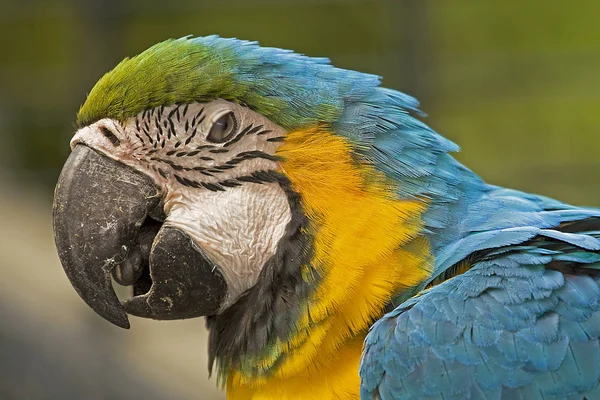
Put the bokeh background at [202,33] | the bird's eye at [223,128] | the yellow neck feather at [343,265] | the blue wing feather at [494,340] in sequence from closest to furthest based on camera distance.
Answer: the blue wing feather at [494,340] < the yellow neck feather at [343,265] < the bird's eye at [223,128] < the bokeh background at [202,33]

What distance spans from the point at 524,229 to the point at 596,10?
6275 mm

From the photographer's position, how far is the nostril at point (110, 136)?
1.73m

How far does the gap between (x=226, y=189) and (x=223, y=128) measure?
134mm

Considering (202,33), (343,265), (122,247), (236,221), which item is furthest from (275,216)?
(202,33)

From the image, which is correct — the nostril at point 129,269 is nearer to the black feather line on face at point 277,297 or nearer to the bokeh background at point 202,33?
the black feather line on face at point 277,297

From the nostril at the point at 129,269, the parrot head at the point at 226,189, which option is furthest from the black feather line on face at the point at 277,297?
the nostril at the point at 129,269

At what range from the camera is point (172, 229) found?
1.68 meters

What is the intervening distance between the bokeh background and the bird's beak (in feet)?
8.09

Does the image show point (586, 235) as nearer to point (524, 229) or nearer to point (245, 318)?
point (524, 229)

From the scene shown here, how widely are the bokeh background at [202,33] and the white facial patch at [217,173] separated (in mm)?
2540

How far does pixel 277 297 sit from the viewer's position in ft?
5.50

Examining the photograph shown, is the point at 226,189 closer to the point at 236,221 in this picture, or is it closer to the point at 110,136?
the point at 236,221

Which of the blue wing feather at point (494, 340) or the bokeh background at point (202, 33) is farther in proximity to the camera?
the bokeh background at point (202, 33)

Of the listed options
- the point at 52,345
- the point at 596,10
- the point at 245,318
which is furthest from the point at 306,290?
the point at 596,10
